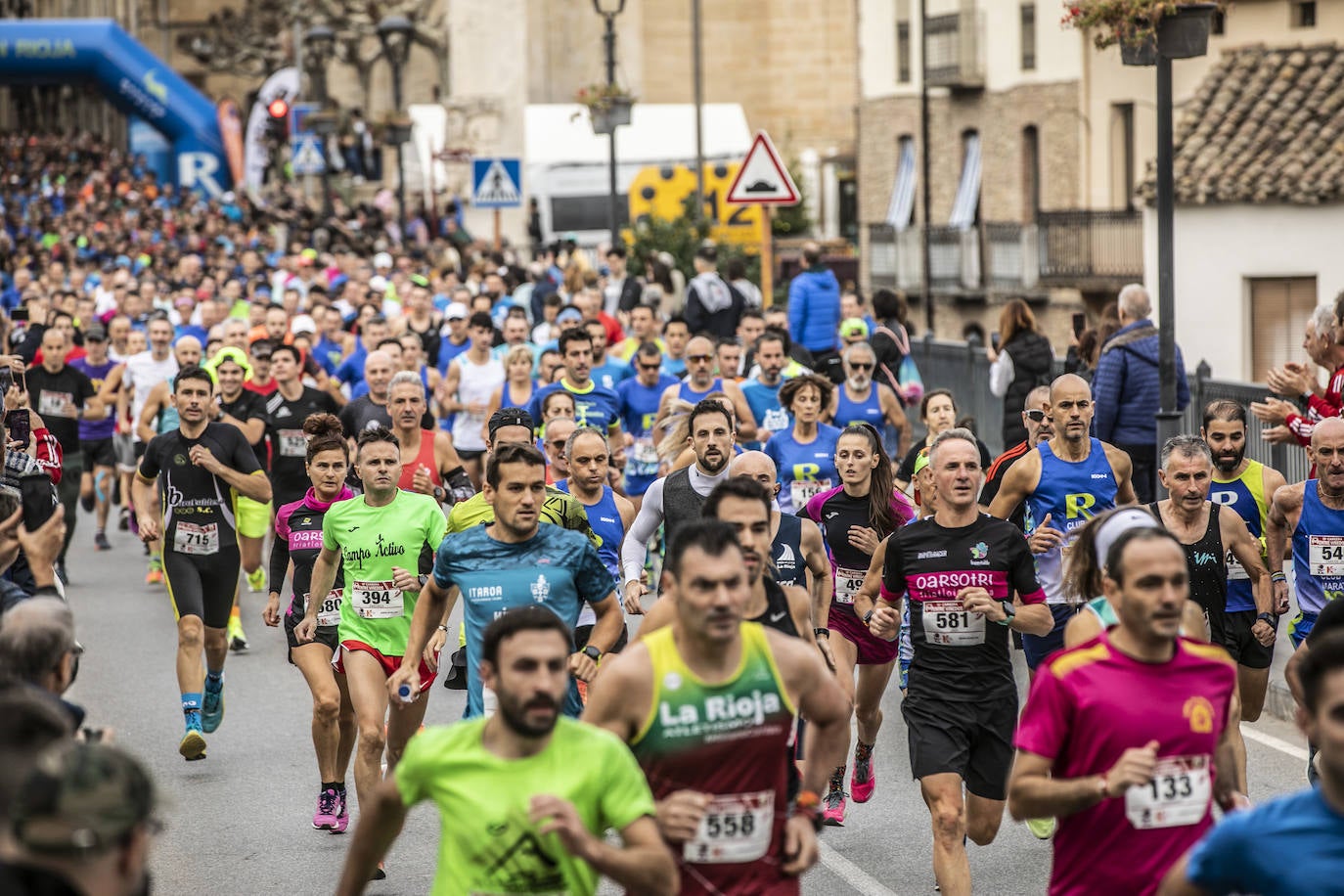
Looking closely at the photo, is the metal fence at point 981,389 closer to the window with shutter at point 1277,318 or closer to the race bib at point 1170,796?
the window with shutter at point 1277,318

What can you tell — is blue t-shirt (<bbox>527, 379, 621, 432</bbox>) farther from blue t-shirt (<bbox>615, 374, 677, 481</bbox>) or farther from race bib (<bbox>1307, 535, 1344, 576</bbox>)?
race bib (<bbox>1307, 535, 1344, 576</bbox>)

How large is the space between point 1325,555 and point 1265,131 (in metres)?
16.7

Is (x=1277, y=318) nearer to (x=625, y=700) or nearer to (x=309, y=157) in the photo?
(x=309, y=157)

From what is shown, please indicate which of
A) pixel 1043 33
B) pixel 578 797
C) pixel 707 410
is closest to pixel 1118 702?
pixel 578 797

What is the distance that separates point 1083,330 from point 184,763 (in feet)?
25.6

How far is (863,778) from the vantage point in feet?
30.9

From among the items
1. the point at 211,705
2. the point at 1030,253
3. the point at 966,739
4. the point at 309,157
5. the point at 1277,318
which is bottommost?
the point at 211,705

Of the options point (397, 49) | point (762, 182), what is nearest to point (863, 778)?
point (762, 182)

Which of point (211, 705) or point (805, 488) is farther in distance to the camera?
point (805, 488)

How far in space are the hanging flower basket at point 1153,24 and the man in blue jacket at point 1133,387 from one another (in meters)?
1.49

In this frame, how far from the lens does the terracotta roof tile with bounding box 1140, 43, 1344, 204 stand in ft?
76.3

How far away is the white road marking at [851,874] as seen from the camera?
816 cm

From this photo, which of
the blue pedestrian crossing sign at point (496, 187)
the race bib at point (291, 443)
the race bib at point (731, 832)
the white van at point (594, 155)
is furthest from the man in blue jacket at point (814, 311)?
the white van at point (594, 155)

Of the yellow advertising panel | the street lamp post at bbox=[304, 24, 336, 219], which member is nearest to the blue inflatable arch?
the street lamp post at bbox=[304, 24, 336, 219]
